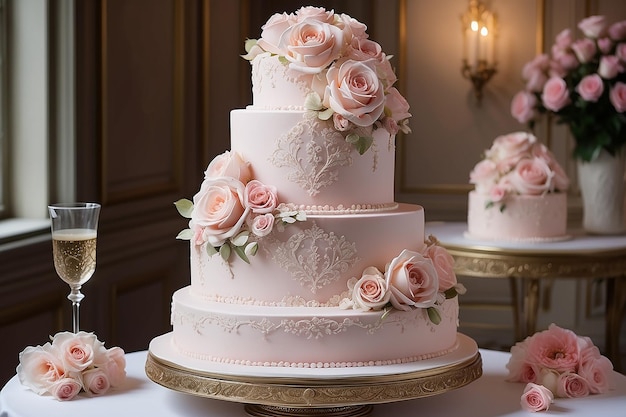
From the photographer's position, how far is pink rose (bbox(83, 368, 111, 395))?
98.2 inches

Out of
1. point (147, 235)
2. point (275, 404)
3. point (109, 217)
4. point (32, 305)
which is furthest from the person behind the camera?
point (147, 235)

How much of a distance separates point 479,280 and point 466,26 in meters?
1.53

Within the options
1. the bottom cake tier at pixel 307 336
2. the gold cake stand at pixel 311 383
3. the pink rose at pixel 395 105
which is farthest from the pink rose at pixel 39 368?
the pink rose at pixel 395 105

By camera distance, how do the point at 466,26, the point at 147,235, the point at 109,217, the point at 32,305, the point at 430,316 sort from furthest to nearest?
the point at 466,26
the point at 147,235
the point at 109,217
the point at 32,305
the point at 430,316

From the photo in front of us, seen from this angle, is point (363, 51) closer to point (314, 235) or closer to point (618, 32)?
point (314, 235)

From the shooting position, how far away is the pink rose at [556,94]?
4.84 metres

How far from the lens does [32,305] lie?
386cm

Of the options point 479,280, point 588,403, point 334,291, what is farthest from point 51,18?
point 479,280

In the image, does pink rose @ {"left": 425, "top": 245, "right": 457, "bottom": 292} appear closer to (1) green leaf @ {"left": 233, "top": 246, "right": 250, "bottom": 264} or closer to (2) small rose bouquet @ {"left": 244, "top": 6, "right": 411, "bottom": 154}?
(2) small rose bouquet @ {"left": 244, "top": 6, "right": 411, "bottom": 154}

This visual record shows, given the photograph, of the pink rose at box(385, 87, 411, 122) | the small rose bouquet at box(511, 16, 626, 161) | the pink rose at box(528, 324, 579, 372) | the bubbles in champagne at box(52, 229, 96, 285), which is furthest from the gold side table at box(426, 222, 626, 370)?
the bubbles in champagne at box(52, 229, 96, 285)

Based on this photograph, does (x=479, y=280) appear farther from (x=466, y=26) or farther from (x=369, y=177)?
(x=369, y=177)

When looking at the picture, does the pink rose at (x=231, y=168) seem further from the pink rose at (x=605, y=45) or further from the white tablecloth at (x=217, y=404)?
the pink rose at (x=605, y=45)

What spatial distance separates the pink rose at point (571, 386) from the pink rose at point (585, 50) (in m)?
2.61

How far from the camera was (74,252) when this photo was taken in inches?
97.0
